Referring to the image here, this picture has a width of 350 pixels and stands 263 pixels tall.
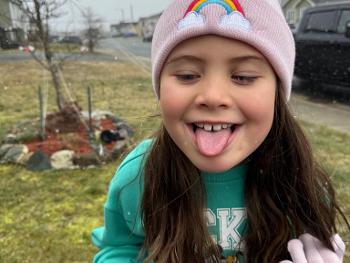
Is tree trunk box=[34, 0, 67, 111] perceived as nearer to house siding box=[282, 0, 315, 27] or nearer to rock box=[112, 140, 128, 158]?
rock box=[112, 140, 128, 158]

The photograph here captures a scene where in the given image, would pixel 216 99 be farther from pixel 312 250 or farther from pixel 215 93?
pixel 312 250

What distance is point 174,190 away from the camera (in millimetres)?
1386

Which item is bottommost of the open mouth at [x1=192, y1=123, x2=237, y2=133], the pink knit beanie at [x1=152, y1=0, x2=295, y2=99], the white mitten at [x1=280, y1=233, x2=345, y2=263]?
the white mitten at [x1=280, y1=233, x2=345, y2=263]

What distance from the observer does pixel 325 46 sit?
293 inches

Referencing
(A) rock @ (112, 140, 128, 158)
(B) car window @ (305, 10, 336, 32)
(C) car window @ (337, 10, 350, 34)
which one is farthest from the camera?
(B) car window @ (305, 10, 336, 32)

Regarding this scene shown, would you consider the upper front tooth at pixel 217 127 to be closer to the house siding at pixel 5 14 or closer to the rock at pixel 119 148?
the rock at pixel 119 148

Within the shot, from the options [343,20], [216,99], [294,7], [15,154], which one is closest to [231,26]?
[216,99]

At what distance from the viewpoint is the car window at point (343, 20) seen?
7141 mm

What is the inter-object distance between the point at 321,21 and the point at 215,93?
7.45 meters

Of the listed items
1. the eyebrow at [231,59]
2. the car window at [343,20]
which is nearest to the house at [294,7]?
the car window at [343,20]

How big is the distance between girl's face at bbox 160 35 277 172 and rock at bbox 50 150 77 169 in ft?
11.2

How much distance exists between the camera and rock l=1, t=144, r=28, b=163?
14.9ft

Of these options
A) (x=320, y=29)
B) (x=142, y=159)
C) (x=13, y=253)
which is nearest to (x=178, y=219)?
(x=142, y=159)

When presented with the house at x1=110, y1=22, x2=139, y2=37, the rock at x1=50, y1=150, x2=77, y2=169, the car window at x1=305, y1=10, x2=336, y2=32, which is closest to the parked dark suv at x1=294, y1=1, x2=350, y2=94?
the car window at x1=305, y1=10, x2=336, y2=32
